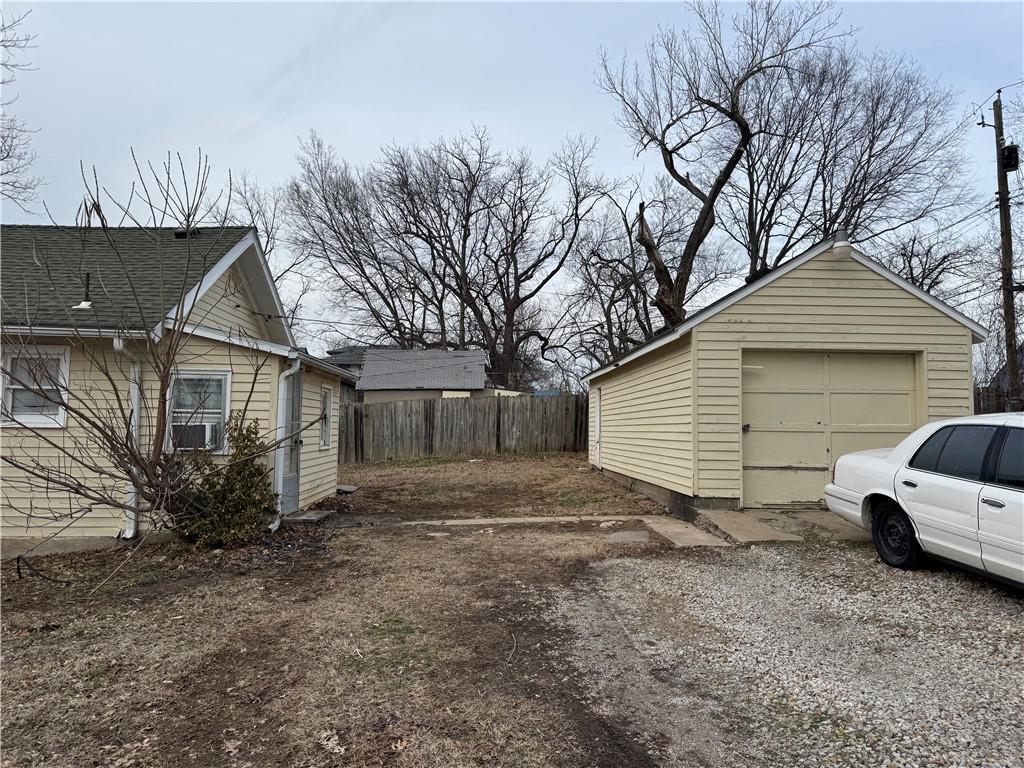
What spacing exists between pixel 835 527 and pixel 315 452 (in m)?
7.42

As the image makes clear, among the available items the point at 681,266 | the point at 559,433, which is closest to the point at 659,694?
the point at 559,433

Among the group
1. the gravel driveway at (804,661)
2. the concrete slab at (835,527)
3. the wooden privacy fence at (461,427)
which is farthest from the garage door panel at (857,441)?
the wooden privacy fence at (461,427)

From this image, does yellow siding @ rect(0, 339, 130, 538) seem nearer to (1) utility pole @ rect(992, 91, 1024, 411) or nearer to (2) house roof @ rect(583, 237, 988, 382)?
(2) house roof @ rect(583, 237, 988, 382)

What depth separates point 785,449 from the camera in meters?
8.30

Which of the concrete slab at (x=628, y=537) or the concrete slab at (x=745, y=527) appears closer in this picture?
the concrete slab at (x=745, y=527)

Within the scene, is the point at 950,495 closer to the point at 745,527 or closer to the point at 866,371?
the point at 745,527

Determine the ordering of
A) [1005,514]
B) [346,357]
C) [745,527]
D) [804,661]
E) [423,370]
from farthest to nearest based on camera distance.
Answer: [346,357] < [423,370] < [745,527] < [1005,514] < [804,661]

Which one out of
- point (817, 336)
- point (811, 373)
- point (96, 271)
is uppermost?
point (96, 271)

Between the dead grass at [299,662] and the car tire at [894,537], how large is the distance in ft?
7.23

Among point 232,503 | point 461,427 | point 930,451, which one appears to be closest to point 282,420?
point 232,503

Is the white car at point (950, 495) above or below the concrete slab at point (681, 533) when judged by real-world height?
above

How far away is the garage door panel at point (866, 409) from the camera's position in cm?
827

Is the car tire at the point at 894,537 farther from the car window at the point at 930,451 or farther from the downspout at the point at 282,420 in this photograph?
the downspout at the point at 282,420

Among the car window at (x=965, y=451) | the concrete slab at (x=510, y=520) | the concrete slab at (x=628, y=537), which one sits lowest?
the concrete slab at (x=510, y=520)
